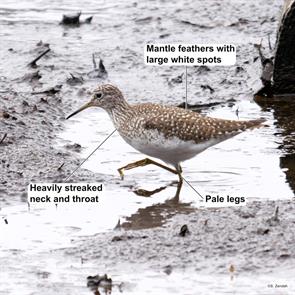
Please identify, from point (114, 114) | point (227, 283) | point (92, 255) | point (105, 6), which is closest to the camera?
point (227, 283)

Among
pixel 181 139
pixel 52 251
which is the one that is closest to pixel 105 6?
pixel 181 139

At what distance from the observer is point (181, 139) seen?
30.5ft

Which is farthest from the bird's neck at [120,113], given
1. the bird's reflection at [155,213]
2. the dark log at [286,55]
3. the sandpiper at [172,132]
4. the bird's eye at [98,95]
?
the dark log at [286,55]

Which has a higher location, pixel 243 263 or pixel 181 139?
pixel 181 139

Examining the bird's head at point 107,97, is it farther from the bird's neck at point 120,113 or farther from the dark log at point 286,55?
the dark log at point 286,55

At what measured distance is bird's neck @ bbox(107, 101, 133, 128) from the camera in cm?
977

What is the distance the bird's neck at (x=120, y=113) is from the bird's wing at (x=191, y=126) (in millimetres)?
401

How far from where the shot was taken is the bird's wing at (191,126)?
30.5 ft

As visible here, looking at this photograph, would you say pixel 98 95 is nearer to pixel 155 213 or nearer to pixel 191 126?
pixel 191 126

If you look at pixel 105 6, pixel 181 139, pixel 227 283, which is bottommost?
pixel 227 283

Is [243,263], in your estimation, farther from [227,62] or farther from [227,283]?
[227,62]

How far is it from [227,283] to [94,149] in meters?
3.66

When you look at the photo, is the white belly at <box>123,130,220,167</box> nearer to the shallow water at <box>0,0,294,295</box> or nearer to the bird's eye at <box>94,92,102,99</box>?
the shallow water at <box>0,0,294,295</box>

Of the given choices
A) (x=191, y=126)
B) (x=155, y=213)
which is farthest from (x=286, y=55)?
(x=155, y=213)
